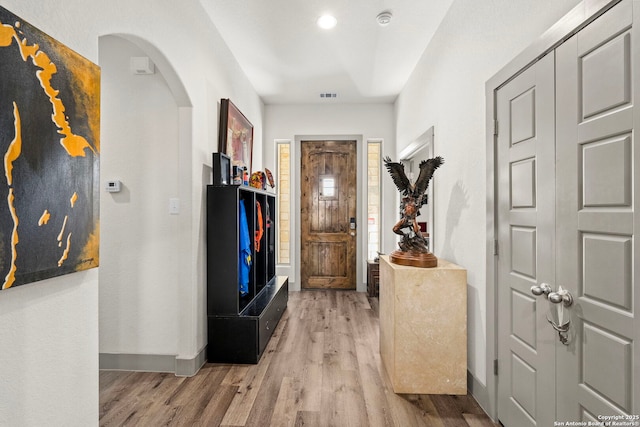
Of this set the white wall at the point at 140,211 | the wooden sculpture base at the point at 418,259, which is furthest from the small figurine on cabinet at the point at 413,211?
the white wall at the point at 140,211

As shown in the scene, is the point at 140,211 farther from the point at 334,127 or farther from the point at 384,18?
the point at 334,127

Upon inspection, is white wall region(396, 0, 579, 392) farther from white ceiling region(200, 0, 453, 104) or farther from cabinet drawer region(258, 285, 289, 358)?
cabinet drawer region(258, 285, 289, 358)

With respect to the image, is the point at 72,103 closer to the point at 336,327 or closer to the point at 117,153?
the point at 117,153

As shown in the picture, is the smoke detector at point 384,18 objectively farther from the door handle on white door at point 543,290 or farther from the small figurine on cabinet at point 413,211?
the door handle on white door at point 543,290

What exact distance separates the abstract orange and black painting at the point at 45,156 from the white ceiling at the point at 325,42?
177 cm

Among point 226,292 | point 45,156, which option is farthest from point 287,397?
point 45,156

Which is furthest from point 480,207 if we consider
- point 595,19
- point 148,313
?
point 148,313

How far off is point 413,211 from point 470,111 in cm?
80

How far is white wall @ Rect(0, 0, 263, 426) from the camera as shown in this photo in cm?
108

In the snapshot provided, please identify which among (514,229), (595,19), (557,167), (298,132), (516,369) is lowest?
(516,369)

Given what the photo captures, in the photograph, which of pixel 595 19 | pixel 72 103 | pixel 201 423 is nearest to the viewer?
pixel 595 19

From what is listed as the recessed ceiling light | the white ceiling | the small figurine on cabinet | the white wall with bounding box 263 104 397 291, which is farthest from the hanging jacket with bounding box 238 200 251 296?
the white wall with bounding box 263 104 397 291

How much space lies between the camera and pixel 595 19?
112 cm

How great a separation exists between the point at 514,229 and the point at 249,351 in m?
2.11
